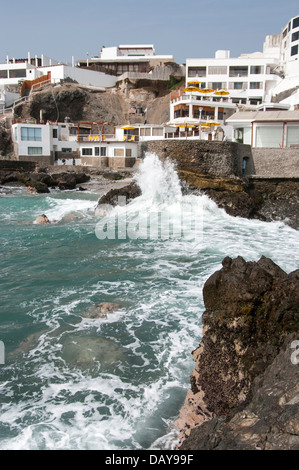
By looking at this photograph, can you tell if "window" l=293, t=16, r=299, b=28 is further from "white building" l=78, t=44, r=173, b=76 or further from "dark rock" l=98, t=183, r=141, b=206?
"dark rock" l=98, t=183, r=141, b=206

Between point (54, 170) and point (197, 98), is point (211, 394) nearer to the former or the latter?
point (54, 170)

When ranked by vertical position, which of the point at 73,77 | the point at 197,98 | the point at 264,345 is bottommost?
the point at 264,345

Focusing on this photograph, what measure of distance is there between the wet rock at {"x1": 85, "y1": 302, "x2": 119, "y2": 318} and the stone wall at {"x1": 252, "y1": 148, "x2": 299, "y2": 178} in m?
16.3

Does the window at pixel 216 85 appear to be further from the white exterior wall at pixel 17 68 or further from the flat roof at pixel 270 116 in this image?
the flat roof at pixel 270 116

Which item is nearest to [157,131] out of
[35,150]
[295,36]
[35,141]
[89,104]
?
[35,141]

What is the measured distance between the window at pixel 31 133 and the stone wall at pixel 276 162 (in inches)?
1093

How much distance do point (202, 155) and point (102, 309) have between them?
1428 centimetres

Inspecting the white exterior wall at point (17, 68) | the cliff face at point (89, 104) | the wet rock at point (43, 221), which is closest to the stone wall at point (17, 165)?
the cliff face at point (89, 104)

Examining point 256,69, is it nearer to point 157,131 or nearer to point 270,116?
point 157,131

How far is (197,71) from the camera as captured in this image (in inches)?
2159

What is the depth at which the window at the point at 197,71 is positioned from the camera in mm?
54541

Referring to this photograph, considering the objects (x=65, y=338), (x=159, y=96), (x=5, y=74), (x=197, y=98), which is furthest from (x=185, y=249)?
(x=5, y=74)
